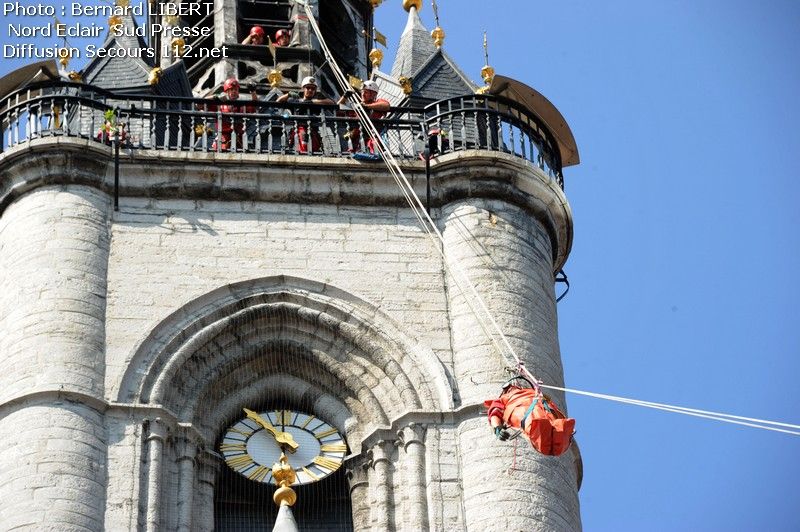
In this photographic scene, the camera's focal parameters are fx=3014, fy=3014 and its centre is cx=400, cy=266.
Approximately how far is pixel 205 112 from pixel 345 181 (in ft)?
5.17

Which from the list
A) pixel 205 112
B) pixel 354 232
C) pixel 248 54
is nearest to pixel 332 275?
pixel 354 232

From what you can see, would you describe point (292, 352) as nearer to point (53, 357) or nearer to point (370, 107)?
point (53, 357)

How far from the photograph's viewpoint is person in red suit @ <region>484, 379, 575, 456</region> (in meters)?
21.8

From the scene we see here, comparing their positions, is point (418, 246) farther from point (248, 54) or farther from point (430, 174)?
point (248, 54)

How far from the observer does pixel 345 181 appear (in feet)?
A: 88.4

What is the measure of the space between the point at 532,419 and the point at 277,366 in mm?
4787

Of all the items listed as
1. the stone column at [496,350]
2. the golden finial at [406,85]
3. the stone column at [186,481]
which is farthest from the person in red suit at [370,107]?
the stone column at [186,481]

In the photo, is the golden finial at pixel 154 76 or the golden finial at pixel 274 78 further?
the golden finial at pixel 274 78

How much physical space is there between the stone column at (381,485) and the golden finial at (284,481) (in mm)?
663

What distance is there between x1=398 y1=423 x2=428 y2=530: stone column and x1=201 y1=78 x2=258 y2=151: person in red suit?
142 inches

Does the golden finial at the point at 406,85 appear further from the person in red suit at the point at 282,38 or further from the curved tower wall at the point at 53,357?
the curved tower wall at the point at 53,357

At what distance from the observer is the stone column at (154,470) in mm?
24138

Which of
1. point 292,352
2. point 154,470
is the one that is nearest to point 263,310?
point 292,352

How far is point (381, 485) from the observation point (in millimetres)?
25031
